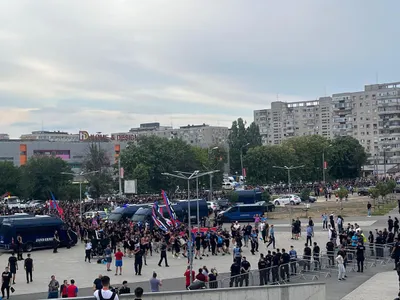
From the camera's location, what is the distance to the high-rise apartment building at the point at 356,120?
148 m

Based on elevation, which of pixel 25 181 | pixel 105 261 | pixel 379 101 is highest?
pixel 379 101

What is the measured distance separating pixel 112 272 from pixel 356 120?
453ft

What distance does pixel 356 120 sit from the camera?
160 m

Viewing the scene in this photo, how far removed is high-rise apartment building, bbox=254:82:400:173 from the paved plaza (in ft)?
340

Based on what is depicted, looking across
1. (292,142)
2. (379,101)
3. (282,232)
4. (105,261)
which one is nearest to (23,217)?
(105,261)

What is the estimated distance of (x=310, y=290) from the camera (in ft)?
68.7

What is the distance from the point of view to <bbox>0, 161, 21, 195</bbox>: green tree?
84.4 metres

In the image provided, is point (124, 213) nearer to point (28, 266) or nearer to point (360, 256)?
point (28, 266)

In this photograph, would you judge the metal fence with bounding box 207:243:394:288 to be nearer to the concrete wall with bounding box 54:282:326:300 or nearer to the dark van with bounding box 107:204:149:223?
the concrete wall with bounding box 54:282:326:300

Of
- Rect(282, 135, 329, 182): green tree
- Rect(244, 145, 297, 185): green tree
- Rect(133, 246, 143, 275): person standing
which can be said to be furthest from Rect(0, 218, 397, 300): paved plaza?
Rect(282, 135, 329, 182): green tree

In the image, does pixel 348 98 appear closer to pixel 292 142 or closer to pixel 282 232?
pixel 292 142

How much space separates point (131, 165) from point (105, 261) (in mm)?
59074

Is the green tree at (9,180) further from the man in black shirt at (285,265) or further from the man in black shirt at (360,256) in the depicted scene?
the man in black shirt at (285,265)

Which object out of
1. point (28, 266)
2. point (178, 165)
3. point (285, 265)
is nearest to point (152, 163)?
point (178, 165)
